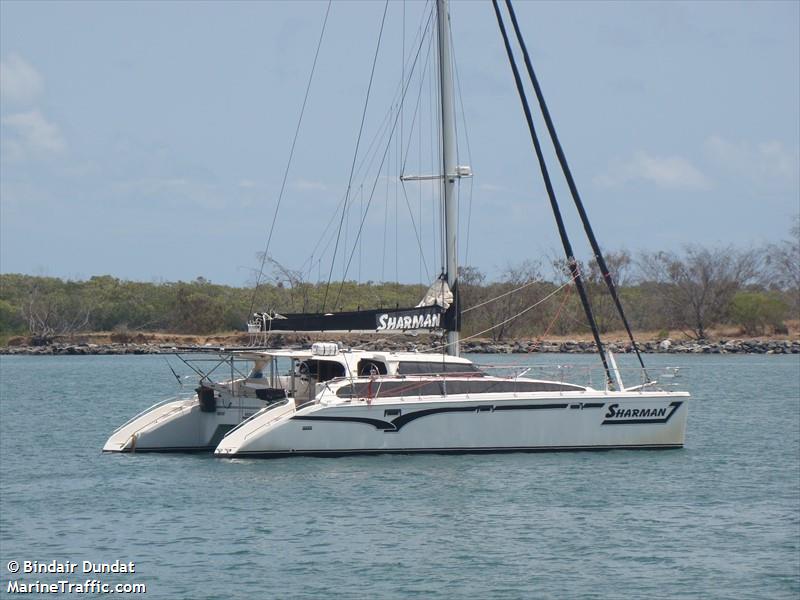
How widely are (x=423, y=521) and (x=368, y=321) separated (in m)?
7.74

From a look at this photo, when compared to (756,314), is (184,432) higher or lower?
lower

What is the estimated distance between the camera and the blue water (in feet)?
57.8

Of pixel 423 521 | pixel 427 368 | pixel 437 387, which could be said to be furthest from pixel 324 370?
pixel 423 521

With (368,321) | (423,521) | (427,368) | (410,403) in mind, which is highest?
(368,321)

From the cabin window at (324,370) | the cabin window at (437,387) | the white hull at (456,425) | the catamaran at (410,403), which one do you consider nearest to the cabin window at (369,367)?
the catamaran at (410,403)

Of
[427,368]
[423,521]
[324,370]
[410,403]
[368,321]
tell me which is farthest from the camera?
[324,370]

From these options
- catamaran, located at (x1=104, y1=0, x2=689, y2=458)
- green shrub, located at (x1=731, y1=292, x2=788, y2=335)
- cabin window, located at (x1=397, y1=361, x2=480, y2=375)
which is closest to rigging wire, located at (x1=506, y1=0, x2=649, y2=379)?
catamaran, located at (x1=104, y1=0, x2=689, y2=458)

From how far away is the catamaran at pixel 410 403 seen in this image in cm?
2636

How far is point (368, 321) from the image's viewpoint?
28.0 m

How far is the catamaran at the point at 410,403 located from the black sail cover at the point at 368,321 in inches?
1.1

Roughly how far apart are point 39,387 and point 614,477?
35.9 meters

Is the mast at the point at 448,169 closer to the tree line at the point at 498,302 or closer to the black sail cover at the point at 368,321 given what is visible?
the black sail cover at the point at 368,321

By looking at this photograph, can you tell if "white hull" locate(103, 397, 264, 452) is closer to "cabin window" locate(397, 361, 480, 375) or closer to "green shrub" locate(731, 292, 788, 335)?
"cabin window" locate(397, 361, 480, 375)

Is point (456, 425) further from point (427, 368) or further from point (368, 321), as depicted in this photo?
point (368, 321)
